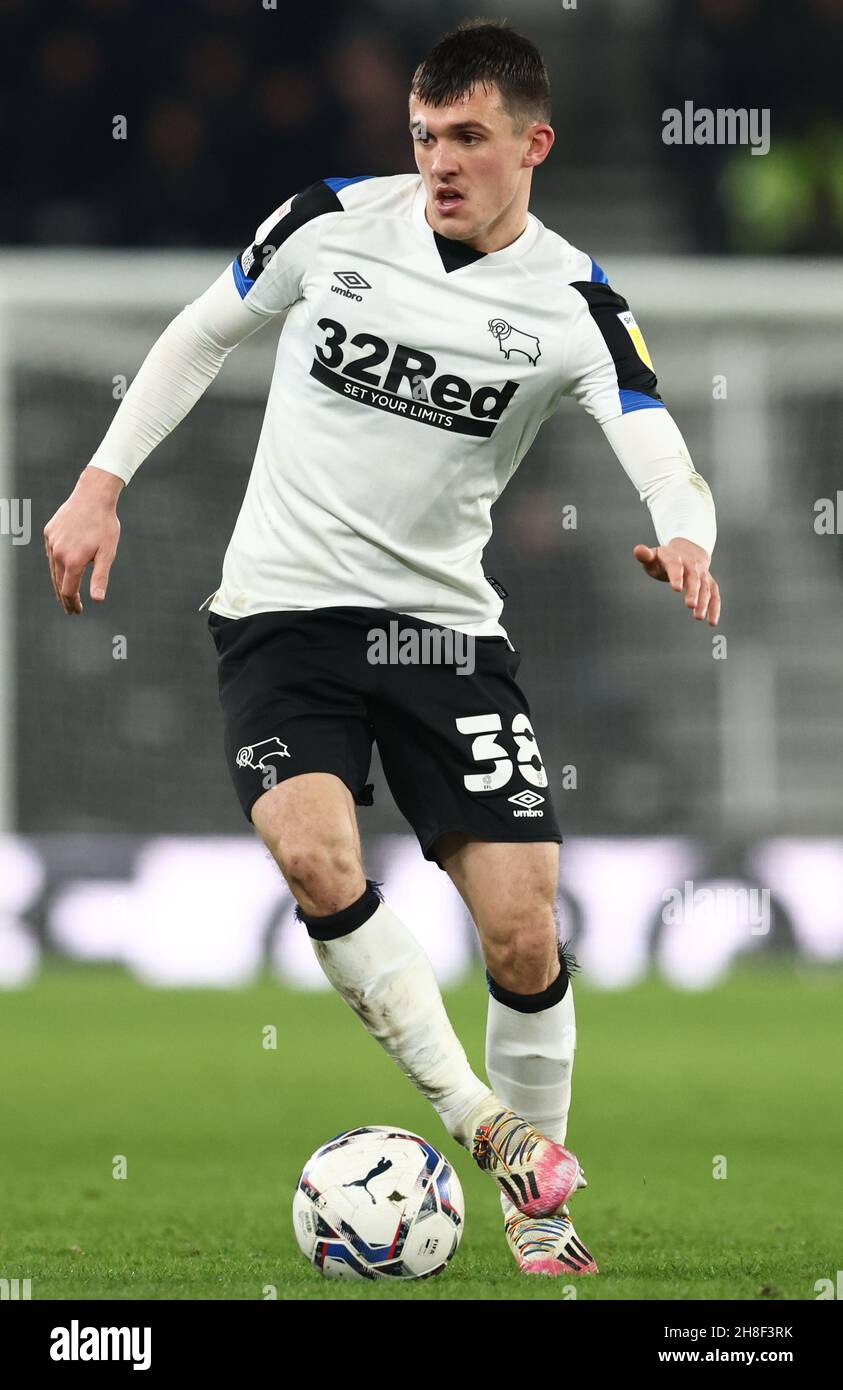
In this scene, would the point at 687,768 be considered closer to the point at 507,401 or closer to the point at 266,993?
the point at 266,993

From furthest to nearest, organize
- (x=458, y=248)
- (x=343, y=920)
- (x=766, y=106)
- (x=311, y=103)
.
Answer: (x=766, y=106) < (x=311, y=103) < (x=458, y=248) < (x=343, y=920)

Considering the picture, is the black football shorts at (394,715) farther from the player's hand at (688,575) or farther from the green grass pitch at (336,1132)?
the green grass pitch at (336,1132)

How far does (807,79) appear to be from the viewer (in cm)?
1589

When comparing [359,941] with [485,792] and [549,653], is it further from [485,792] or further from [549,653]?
[549,653]

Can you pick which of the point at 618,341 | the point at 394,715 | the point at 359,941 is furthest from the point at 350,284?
the point at 359,941

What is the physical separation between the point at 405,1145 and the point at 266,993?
6483mm

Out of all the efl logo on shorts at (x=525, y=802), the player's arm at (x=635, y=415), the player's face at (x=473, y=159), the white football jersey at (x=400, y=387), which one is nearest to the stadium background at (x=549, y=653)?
the efl logo on shorts at (x=525, y=802)

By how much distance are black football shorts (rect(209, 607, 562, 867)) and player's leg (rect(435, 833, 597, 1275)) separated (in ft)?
0.20

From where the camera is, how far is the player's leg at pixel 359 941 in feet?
12.9

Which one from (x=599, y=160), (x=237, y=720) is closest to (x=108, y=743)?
(x=599, y=160)

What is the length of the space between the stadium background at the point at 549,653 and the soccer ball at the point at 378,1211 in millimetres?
5068

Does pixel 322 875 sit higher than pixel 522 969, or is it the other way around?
pixel 322 875

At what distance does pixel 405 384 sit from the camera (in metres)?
4.23

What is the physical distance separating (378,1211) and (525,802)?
888 mm
